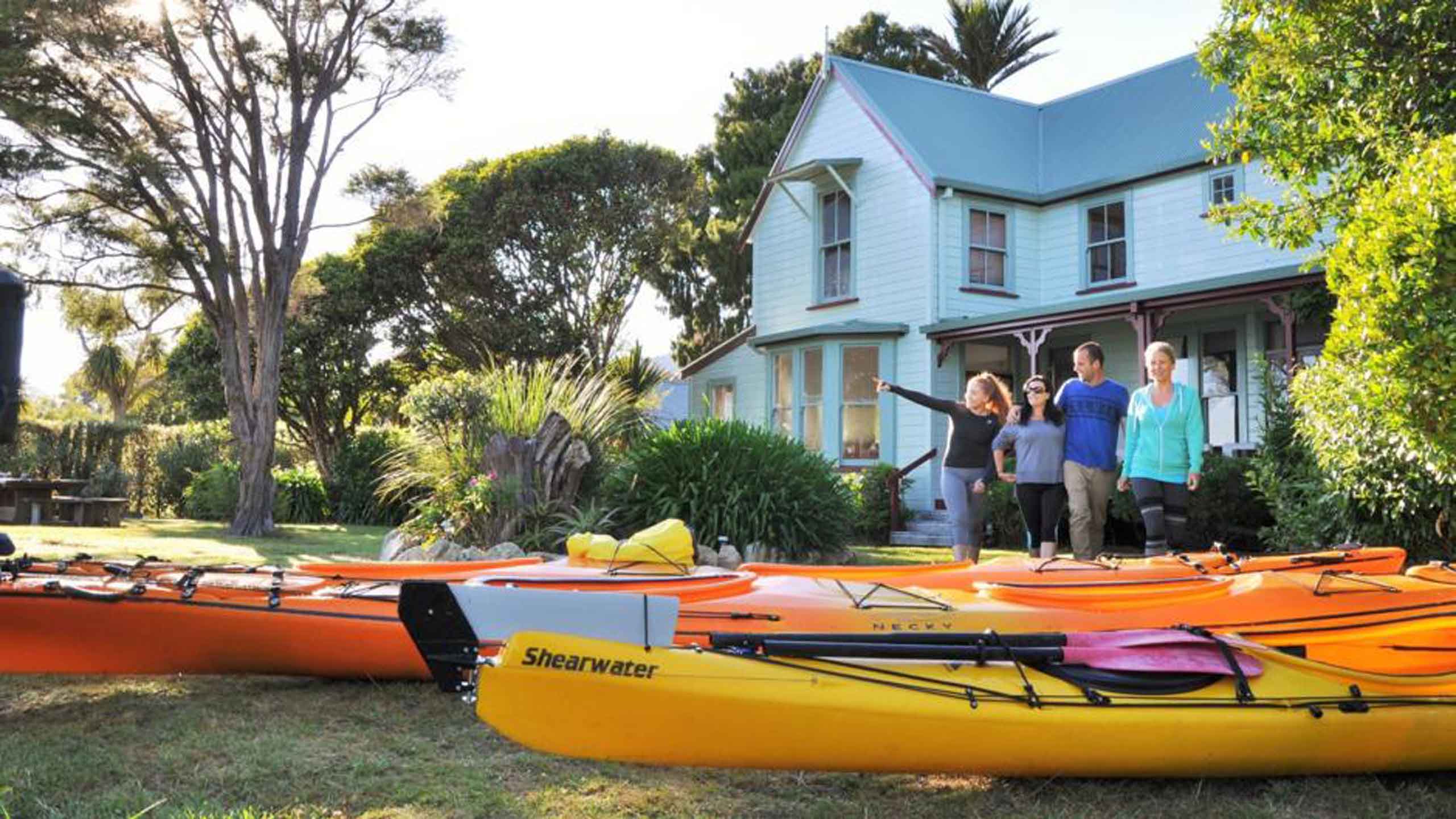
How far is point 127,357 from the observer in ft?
121

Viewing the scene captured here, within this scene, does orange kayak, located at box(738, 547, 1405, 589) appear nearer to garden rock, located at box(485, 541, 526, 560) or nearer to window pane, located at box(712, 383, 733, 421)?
garden rock, located at box(485, 541, 526, 560)

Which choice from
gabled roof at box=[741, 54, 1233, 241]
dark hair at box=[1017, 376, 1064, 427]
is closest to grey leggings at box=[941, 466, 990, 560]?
dark hair at box=[1017, 376, 1064, 427]

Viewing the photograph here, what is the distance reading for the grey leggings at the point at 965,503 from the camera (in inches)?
291

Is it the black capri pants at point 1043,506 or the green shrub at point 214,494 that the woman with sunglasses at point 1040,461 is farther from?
the green shrub at point 214,494

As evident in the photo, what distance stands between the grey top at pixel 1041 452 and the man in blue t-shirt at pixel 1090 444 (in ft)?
0.19

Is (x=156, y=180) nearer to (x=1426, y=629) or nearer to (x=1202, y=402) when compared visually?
(x=1202, y=402)

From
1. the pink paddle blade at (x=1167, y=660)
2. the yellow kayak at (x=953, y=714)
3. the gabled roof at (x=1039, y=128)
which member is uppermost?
the gabled roof at (x=1039, y=128)

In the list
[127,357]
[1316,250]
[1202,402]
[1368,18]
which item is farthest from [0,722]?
[127,357]

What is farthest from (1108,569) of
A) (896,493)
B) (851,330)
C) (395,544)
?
(851,330)

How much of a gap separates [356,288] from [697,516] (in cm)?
1638

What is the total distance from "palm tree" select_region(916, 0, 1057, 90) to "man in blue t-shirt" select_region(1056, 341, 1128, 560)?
73.8ft

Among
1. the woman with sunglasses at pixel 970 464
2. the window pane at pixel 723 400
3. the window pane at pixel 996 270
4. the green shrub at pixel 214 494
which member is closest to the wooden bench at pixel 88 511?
the green shrub at pixel 214 494

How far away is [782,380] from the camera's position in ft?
59.5

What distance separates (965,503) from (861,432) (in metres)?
9.38
